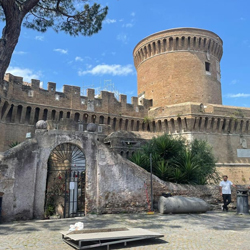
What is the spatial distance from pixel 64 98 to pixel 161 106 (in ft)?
29.3

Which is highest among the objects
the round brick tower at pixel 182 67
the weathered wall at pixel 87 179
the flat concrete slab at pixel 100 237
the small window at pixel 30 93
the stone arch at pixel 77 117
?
the round brick tower at pixel 182 67

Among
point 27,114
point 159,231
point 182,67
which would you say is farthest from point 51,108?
point 159,231

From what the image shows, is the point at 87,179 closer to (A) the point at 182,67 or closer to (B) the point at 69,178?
(B) the point at 69,178

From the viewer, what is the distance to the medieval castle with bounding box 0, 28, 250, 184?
1767 cm

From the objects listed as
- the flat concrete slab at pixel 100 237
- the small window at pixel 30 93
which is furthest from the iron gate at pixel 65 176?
the small window at pixel 30 93

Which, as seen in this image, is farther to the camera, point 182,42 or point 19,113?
point 182,42

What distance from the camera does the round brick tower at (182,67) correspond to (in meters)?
23.3

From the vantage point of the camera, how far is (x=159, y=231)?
5.26 metres

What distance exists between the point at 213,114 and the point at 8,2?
17908 mm

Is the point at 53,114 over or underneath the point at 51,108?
underneath

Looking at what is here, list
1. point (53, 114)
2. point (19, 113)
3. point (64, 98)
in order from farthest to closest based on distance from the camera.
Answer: point (64, 98) → point (53, 114) → point (19, 113)

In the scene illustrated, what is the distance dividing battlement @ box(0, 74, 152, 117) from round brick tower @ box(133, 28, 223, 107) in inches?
109

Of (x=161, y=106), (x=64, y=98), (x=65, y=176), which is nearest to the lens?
(x=65, y=176)

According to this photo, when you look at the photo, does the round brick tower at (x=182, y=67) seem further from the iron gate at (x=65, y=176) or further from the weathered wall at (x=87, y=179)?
the iron gate at (x=65, y=176)
